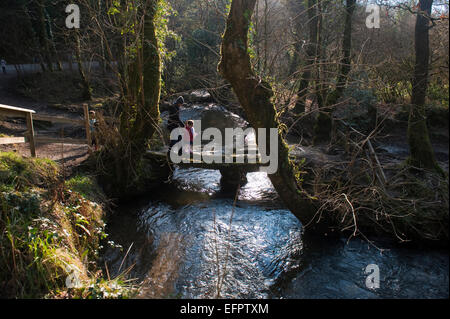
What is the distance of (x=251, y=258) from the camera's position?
5391mm

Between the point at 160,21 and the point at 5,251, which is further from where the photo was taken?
the point at 160,21

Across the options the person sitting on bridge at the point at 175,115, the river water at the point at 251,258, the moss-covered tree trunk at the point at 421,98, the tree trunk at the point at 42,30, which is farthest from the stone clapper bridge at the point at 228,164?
the tree trunk at the point at 42,30

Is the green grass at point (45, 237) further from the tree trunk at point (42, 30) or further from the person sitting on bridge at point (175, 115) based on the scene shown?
the tree trunk at point (42, 30)

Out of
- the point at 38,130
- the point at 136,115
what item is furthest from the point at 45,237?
the point at 38,130

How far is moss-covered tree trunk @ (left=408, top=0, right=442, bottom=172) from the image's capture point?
13.8 feet

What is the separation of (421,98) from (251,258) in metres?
4.05

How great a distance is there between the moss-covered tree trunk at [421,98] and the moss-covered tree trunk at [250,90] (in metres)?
2.12

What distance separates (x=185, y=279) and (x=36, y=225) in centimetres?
232

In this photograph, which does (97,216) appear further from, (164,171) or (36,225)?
(164,171)

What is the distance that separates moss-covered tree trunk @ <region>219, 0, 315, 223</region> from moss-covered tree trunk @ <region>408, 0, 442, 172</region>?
83.4 inches

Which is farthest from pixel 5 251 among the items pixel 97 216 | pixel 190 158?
pixel 190 158

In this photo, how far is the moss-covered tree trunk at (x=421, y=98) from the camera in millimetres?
4204

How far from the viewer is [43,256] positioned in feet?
12.4

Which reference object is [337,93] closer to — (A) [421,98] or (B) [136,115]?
(A) [421,98]
